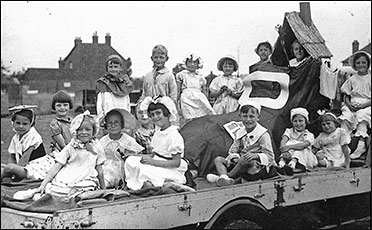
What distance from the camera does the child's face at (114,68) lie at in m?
7.27

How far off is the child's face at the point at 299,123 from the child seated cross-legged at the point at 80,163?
8.24 ft

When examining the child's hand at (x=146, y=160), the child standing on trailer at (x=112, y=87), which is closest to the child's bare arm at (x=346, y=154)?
the child's hand at (x=146, y=160)

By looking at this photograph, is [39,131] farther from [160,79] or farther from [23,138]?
[23,138]

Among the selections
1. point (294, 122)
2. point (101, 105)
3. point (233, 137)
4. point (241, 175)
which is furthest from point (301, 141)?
point (101, 105)

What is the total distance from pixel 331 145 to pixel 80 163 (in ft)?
10.2

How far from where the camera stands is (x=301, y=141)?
22.3ft

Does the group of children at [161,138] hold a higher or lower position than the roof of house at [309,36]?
lower

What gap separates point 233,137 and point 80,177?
2.03 metres

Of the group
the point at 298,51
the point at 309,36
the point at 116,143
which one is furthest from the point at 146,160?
the point at 309,36

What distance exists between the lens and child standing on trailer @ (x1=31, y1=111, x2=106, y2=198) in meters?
5.21

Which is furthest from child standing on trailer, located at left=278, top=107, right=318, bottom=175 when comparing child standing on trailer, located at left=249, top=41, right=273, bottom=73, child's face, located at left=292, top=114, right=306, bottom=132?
child standing on trailer, located at left=249, top=41, right=273, bottom=73

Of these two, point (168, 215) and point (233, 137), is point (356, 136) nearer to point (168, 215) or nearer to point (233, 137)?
point (233, 137)

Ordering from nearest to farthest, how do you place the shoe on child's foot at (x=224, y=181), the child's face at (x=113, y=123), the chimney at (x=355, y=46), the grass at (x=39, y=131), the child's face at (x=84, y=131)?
the child's face at (x=84, y=131) < the shoe on child's foot at (x=224, y=181) < the child's face at (x=113, y=123) < the chimney at (x=355, y=46) < the grass at (x=39, y=131)

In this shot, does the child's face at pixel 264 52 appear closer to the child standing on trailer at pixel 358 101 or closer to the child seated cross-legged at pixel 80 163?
the child standing on trailer at pixel 358 101
